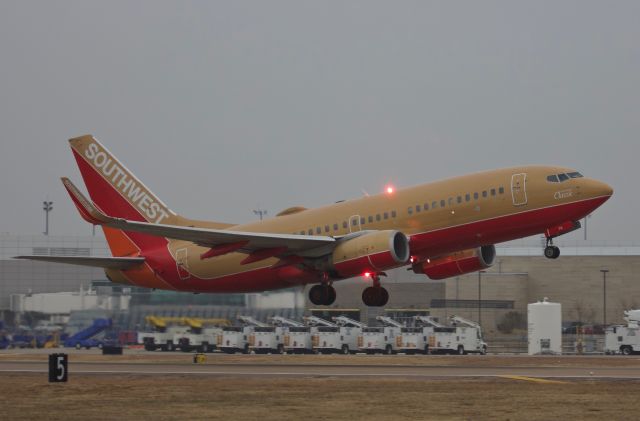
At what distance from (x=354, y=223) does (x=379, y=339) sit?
1540 inches

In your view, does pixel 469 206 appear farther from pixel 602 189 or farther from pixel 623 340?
pixel 623 340

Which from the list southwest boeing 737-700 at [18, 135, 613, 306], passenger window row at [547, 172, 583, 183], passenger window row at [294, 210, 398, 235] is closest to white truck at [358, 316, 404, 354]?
southwest boeing 737-700 at [18, 135, 613, 306]

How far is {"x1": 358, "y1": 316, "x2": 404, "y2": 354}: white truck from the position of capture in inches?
3703

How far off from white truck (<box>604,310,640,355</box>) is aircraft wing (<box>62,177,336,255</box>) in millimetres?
44775

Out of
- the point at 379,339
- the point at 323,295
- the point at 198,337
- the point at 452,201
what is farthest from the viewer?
the point at 379,339

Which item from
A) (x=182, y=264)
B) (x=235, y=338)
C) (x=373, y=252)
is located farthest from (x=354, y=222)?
(x=235, y=338)

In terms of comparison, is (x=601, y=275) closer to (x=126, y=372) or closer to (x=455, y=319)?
(x=455, y=319)

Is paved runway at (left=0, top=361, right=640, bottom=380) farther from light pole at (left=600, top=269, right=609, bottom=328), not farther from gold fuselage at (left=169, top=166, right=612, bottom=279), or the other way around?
light pole at (left=600, top=269, right=609, bottom=328)

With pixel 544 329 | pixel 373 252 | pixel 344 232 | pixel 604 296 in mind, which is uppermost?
pixel 344 232

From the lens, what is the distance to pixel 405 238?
179 feet

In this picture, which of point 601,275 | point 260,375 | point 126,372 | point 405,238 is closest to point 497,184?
point 405,238

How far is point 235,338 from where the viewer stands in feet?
302

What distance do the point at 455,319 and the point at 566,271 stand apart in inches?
2210

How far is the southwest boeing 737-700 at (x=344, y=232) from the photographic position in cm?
5347
